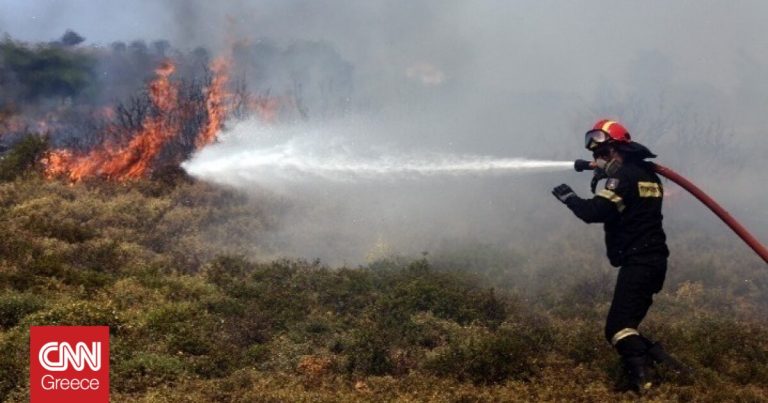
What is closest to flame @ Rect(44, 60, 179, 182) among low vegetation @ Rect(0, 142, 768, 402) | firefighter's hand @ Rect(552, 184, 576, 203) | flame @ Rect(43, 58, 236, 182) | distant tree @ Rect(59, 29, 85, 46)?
flame @ Rect(43, 58, 236, 182)

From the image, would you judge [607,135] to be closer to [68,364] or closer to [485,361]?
[485,361]

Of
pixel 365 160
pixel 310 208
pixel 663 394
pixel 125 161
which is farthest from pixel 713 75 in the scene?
pixel 663 394

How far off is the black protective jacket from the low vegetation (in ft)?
4.00

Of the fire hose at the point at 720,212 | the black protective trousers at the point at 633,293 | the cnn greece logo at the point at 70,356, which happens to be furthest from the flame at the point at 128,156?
the fire hose at the point at 720,212

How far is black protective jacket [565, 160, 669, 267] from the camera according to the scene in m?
6.55

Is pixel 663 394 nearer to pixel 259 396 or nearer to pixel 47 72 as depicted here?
pixel 259 396

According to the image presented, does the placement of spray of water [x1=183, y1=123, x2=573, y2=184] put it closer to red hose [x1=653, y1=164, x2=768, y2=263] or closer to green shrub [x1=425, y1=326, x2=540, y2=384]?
green shrub [x1=425, y1=326, x2=540, y2=384]

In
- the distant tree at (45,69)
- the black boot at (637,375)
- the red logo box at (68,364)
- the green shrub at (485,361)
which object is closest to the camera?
the red logo box at (68,364)

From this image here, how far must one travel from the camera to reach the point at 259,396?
6074 mm

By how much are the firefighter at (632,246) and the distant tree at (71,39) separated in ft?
74.3

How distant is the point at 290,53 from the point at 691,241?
18.2m

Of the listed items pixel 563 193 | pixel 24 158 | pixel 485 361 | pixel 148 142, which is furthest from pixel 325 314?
pixel 148 142

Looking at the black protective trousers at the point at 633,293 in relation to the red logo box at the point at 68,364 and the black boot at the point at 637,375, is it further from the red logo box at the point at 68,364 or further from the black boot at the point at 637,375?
the red logo box at the point at 68,364

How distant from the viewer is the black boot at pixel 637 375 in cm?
634
